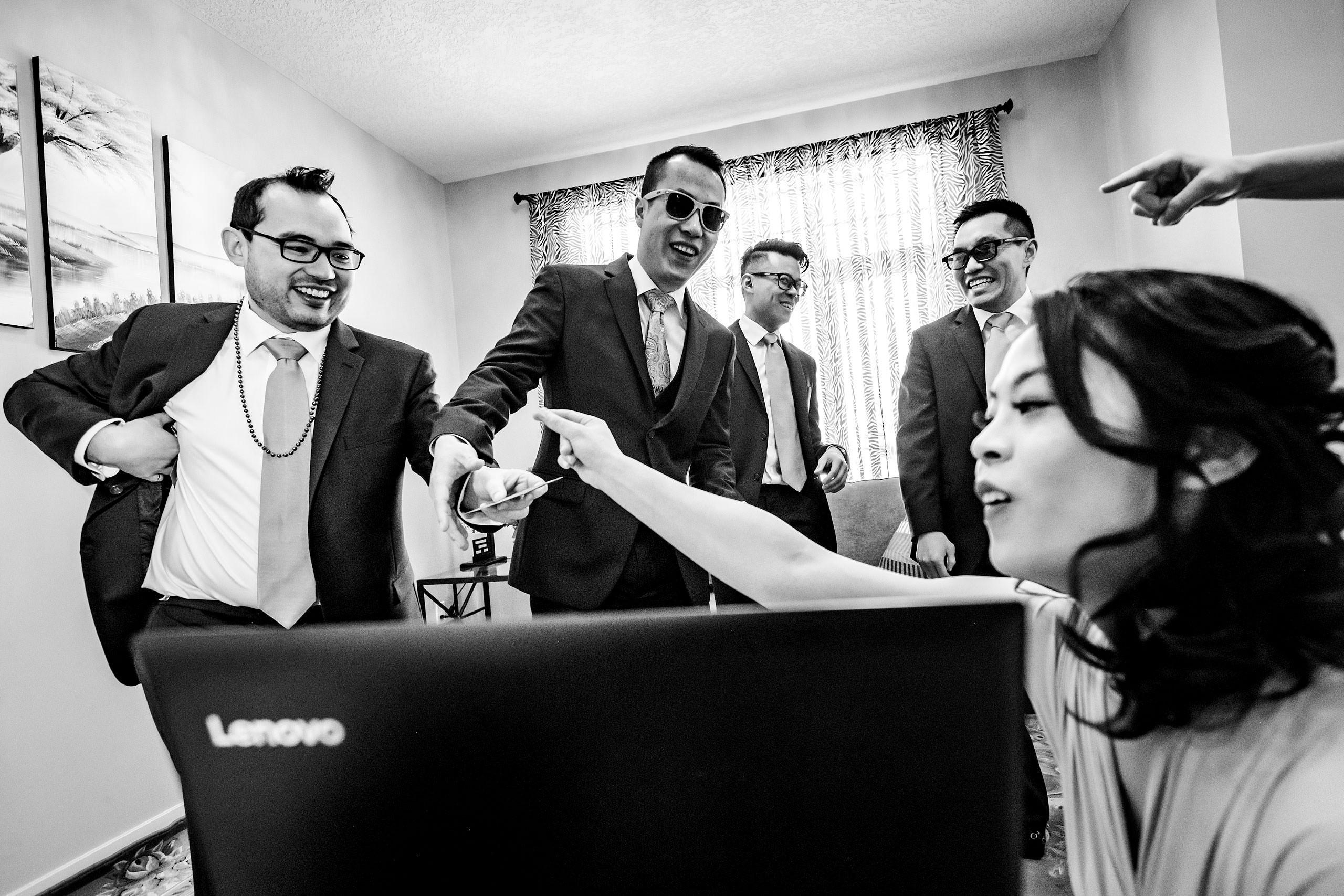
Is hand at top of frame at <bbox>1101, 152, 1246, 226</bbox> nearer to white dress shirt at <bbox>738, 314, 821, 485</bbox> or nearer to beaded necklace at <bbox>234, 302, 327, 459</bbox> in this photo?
beaded necklace at <bbox>234, 302, 327, 459</bbox>

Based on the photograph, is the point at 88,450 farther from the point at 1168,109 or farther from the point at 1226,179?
the point at 1168,109

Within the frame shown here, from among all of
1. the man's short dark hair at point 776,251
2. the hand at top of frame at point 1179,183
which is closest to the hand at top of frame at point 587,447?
the hand at top of frame at point 1179,183

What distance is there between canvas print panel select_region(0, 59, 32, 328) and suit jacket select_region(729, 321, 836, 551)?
221 centimetres

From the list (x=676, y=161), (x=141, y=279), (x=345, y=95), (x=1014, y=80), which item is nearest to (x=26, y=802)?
(x=141, y=279)

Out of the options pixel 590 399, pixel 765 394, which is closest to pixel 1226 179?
pixel 590 399

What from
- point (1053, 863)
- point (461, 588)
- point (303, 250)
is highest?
point (303, 250)

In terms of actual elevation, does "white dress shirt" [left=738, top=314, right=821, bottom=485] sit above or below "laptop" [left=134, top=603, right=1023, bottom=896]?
above

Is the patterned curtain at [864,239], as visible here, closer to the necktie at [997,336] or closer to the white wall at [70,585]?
the necktie at [997,336]


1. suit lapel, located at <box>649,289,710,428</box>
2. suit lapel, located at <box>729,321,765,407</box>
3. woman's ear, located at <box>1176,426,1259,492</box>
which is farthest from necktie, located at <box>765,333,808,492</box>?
woman's ear, located at <box>1176,426,1259,492</box>

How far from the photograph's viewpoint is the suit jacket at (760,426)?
2811 mm

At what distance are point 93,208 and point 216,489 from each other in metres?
1.49

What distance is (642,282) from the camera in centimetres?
183

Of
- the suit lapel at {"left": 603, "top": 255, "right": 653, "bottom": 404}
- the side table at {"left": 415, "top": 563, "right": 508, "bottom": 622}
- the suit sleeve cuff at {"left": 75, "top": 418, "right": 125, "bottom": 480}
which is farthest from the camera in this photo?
the side table at {"left": 415, "top": 563, "right": 508, "bottom": 622}

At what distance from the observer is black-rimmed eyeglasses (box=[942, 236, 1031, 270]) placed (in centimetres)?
241
